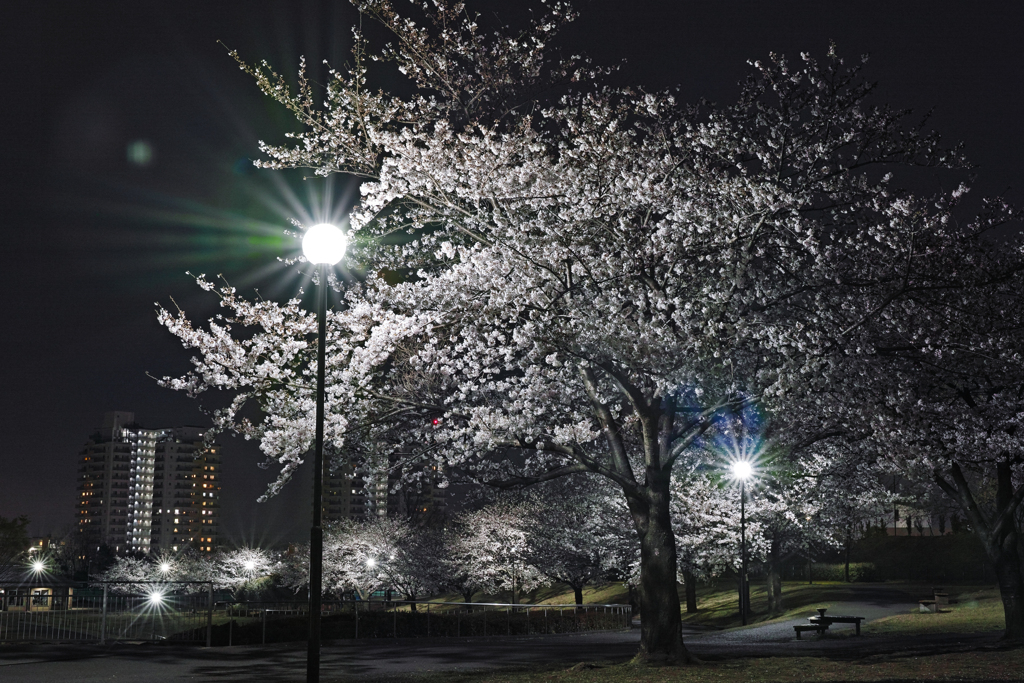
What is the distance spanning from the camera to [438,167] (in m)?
17.3

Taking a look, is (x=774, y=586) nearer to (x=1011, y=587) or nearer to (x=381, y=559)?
(x=1011, y=587)

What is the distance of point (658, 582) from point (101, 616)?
12.9m

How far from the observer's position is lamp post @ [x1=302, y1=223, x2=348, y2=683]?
402 inches

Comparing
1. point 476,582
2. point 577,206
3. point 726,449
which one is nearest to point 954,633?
point 726,449

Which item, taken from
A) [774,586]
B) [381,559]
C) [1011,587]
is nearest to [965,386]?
[1011,587]

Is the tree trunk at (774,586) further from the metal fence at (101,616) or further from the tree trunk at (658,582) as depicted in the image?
the metal fence at (101,616)

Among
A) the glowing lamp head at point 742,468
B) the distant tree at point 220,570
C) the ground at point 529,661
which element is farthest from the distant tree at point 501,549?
the ground at point 529,661

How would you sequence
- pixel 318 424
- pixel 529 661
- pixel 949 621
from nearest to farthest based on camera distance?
pixel 318 424 < pixel 529 661 < pixel 949 621

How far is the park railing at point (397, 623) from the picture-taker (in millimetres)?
24547

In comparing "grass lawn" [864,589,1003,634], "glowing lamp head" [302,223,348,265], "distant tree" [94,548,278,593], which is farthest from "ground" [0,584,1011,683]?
"distant tree" [94,548,278,593]

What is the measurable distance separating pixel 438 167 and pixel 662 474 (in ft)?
25.2

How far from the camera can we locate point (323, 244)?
36.6ft

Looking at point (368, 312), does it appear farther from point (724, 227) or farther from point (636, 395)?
point (724, 227)

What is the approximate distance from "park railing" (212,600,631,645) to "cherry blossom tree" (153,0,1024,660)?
7408 mm
